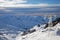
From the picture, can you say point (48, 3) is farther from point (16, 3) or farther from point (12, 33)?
point (12, 33)

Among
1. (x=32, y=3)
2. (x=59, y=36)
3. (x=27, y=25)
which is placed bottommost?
(x=59, y=36)

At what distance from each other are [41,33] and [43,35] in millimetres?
47

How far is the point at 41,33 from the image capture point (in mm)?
3385

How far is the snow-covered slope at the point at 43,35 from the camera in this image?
11.1ft

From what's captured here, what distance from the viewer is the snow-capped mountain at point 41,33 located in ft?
11.0

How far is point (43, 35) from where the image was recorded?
3391 millimetres

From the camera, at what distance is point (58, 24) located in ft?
11.1

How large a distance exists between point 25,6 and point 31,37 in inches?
20.3

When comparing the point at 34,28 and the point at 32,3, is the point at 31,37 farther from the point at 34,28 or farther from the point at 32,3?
the point at 32,3

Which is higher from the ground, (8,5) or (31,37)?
(8,5)

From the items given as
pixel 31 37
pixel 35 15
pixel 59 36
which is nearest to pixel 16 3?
pixel 35 15

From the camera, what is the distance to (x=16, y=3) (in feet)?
10.7

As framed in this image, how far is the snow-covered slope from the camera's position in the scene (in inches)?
133

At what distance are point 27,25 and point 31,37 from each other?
0.68 feet
